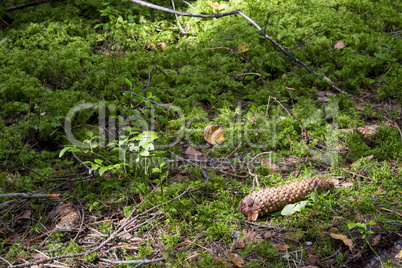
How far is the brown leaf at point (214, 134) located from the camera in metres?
3.33

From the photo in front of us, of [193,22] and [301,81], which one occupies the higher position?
[193,22]

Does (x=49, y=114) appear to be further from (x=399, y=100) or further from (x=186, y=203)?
(x=399, y=100)

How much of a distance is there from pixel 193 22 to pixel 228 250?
11.7 feet

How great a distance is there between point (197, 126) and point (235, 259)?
1622 millimetres

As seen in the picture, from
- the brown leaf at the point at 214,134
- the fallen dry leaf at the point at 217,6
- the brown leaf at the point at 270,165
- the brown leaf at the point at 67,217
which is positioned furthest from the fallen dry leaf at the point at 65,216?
the fallen dry leaf at the point at 217,6

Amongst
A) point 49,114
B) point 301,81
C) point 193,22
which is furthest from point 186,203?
point 193,22

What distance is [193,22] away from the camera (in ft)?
16.1

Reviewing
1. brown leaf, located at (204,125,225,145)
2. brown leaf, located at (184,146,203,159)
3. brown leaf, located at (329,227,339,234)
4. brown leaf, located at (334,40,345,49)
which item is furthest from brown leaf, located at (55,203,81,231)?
brown leaf, located at (334,40,345,49)

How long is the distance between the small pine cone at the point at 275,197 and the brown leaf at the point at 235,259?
0.34 m

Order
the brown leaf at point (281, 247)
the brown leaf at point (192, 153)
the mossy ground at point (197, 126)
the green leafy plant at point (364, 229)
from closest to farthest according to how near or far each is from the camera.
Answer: the green leafy plant at point (364, 229)
the brown leaf at point (281, 247)
the mossy ground at point (197, 126)
the brown leaf at point (192, 153)

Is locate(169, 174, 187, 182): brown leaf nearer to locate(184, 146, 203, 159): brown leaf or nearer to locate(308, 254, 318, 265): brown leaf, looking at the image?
locate(184, 146, 203, 159): brown leaf

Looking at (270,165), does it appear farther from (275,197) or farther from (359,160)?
(359,160)

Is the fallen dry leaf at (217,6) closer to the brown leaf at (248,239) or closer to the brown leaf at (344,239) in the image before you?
the brown leaf at (248,239)

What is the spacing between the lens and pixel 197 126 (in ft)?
11.5
